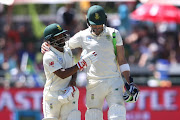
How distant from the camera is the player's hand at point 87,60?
6.61 m

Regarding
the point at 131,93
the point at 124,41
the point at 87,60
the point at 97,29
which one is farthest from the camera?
the point at 124,41

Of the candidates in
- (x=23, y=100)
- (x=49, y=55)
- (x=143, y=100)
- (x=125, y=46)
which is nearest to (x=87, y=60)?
(x=49, y=55)

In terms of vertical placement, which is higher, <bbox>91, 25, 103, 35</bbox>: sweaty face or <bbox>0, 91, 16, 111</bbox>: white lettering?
<bbox>91, 25, 103, 35</bbox>: sweaty face

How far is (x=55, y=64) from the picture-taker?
22.1 feet

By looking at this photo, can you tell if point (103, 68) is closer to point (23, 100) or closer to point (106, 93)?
point (106, 93)

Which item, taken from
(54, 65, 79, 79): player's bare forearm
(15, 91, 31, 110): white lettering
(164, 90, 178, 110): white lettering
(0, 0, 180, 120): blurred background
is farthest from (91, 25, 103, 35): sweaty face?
(15, 91, 31, 110): white lettering

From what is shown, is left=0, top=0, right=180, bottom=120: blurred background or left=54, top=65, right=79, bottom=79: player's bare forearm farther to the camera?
left=0, top=0, right=180, bottom=120: blurred background

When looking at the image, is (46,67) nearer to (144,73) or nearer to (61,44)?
(61,44)

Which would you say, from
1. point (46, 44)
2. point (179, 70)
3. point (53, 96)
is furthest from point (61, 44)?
point (179, 70)

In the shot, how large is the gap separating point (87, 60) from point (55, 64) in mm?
493

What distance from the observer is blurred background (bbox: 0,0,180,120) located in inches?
424

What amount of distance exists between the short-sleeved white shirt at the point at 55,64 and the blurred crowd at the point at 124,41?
14.0ft

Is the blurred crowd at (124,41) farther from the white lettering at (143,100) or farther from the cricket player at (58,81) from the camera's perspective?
the cricket player at (58,81)

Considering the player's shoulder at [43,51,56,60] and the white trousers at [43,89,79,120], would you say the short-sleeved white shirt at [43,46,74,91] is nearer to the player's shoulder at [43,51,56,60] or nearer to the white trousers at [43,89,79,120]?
the player's shoulder at [43,51,56,60]
